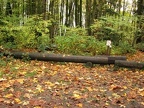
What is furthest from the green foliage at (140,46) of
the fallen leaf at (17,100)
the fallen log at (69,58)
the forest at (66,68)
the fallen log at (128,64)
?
the fallen leaf at (17,100)

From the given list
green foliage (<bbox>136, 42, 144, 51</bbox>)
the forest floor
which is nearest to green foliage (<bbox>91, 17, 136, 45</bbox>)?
green foliage (<bbox>136, 42, 144, 51</bbox>)

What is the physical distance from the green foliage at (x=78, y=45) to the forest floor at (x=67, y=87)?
144 inches

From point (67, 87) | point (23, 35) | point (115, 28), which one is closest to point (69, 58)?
point (23, 35)

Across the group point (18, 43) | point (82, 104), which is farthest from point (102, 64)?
point (82, 104)

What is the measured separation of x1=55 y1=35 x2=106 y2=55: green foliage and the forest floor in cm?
366

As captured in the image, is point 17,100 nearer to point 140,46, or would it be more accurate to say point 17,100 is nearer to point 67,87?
point 67,87

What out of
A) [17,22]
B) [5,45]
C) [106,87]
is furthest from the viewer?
[17,22]

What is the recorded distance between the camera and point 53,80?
9.52 m

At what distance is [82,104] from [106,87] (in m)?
2.16

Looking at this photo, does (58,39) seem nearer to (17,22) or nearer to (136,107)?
(17,22)

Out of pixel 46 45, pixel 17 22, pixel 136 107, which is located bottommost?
pixel 136 107

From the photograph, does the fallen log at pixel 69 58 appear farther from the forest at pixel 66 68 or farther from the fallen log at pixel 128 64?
the fallen log at pixel 128 64

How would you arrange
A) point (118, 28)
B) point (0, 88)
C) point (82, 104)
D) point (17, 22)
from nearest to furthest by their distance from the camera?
point (82, 104) < point (0, 88) < point (17, 22) < point (118, 28)

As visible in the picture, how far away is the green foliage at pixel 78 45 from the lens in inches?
633
